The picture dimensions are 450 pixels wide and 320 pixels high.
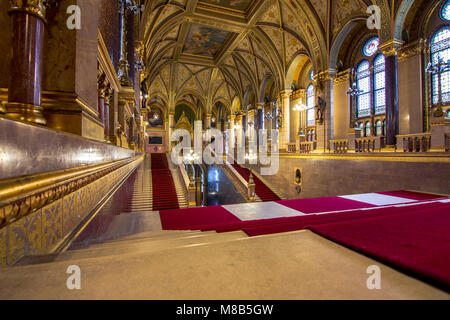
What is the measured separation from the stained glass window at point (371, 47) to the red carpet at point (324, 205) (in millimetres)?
10504

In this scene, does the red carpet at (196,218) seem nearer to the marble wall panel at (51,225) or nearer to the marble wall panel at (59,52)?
the marble wall panel at (51,225)

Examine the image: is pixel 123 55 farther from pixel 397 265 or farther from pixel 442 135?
pixel 442 135

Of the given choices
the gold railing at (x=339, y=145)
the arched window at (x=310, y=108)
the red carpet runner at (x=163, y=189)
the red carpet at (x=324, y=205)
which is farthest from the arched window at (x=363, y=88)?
A: the red carpet runner at (x=163, y=189)

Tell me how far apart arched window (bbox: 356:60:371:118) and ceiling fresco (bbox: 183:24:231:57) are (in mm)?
9309

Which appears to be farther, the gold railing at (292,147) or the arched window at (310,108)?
the arched window at (310,108)

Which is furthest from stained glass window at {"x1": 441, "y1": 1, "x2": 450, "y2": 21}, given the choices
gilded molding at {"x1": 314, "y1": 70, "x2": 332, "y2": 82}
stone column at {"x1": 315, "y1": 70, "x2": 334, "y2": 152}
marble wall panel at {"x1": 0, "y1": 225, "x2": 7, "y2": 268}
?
marble wall panel at {"x1": 0, "y1": 225, "x2": 7, "y2": 268}

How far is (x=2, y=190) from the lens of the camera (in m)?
0.59

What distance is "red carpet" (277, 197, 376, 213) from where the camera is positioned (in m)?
3.66

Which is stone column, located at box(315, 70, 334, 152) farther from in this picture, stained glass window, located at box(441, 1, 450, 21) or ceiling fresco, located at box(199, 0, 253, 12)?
ceiling fresco, located at box(199, 0, 253, 12)

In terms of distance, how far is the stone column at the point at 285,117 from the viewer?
14.5m

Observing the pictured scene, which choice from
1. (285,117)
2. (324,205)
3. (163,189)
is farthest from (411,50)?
(163,189)

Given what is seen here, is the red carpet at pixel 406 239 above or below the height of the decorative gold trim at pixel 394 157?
below

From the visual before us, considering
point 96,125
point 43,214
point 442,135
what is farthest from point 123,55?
point 442,135

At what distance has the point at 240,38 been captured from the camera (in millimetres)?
15102
